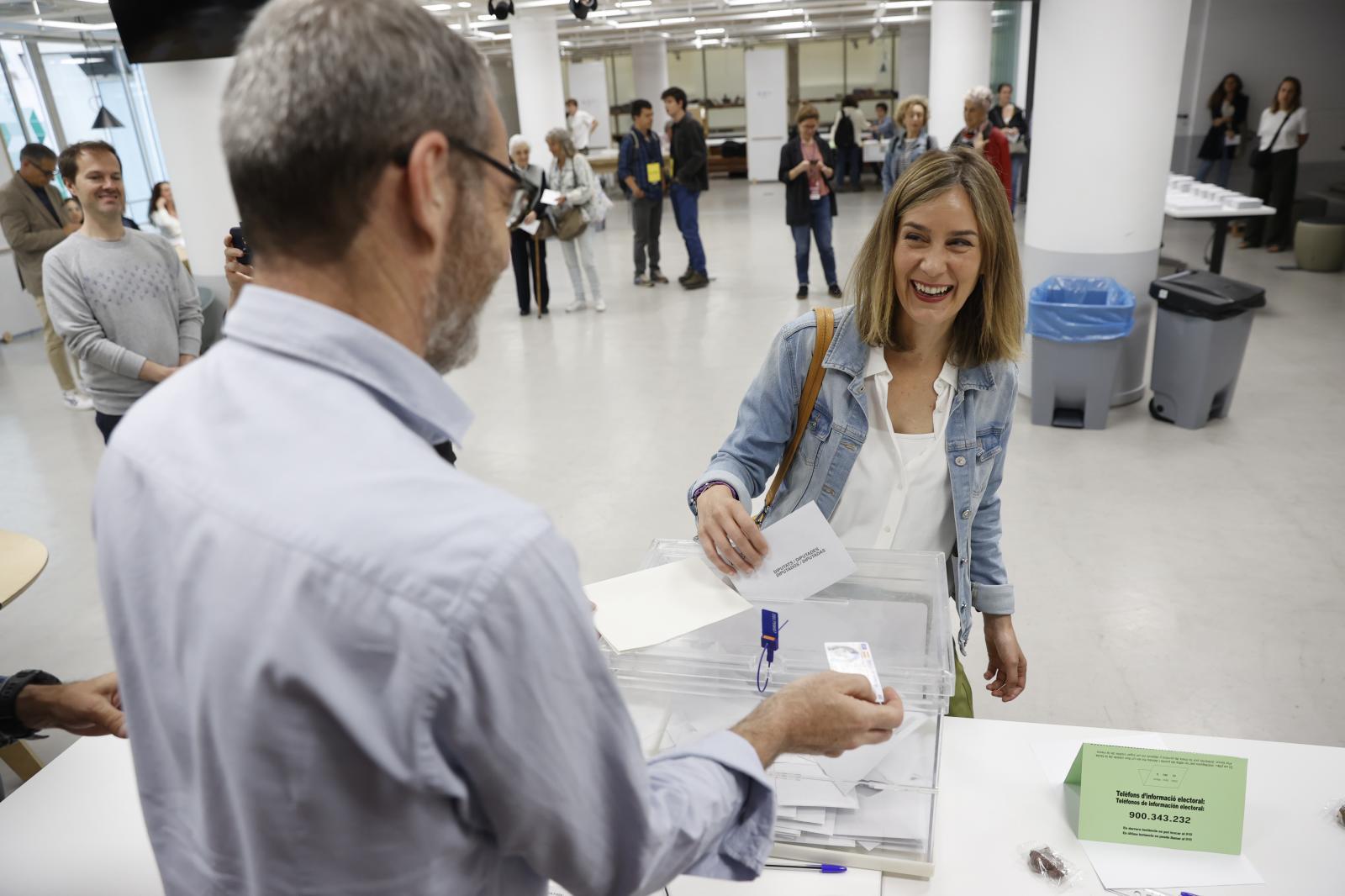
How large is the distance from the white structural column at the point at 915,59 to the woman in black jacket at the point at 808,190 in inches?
515

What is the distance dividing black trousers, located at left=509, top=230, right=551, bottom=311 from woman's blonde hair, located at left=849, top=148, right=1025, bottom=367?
6397 mm

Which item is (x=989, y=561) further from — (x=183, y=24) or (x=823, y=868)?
(x=183, y=24)

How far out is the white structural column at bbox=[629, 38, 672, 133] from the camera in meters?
18.9

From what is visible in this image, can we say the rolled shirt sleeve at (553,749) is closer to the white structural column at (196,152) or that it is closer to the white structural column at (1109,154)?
the white structural column at (1109,154)

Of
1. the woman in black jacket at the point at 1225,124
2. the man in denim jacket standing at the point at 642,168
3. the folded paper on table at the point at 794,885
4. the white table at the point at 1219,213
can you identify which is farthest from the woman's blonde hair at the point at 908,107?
the folded paper on table at the point at 794,885

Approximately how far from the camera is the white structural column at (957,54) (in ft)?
38.3

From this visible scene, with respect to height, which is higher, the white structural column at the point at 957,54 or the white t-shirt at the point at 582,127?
the white structural column at the point at 957,54

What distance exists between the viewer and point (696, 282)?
29.1ft

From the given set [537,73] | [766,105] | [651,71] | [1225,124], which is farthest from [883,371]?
[651,71]

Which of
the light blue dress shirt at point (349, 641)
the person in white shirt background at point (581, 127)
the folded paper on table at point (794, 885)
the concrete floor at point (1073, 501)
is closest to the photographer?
the light blue dress shirt at point (349, 641)

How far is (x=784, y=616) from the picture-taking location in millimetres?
1481

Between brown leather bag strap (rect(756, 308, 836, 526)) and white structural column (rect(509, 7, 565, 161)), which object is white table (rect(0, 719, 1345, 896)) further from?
white structural column (rect(509, 7, 565, 161))

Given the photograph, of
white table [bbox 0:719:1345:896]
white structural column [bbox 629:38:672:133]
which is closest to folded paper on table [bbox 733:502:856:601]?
white table [bbox 0:719:1345:896]

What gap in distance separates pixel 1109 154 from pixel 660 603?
171 inches
